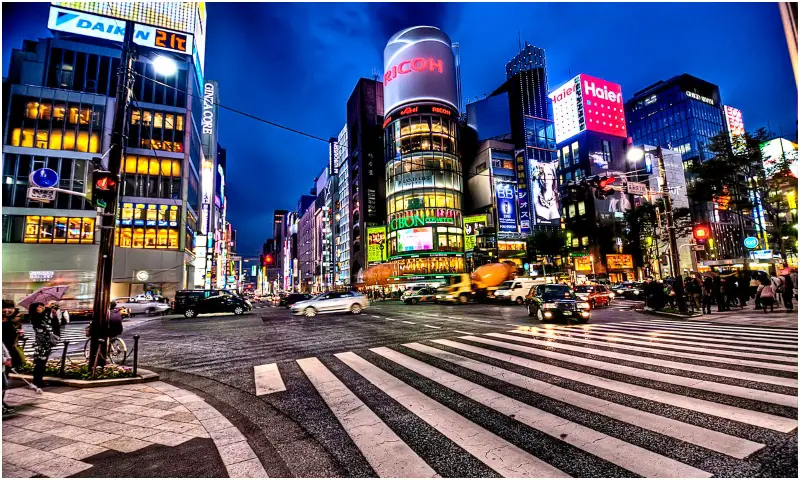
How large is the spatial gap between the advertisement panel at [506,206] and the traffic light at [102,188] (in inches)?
2479

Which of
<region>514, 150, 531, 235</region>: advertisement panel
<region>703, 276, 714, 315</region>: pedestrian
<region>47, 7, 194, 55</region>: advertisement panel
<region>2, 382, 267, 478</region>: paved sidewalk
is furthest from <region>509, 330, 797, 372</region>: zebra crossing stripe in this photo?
<region>514, 150, 531, 235</region>: advertisement panel

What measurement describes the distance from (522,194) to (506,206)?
17.3 feet

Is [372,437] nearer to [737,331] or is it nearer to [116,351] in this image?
[116,351]

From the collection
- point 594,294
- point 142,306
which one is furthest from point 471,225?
point 142,306

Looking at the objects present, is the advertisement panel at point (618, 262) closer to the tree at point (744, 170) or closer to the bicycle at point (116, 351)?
the tree at point (744, 170)

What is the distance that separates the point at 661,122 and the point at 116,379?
12974 cm

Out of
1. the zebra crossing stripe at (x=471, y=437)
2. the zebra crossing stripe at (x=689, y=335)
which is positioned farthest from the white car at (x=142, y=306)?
the zebra crossing stripe at (x=689, y=335)

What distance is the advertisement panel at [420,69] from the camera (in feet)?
221

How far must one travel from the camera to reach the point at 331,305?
23.6 metres

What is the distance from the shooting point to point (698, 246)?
20266 mm

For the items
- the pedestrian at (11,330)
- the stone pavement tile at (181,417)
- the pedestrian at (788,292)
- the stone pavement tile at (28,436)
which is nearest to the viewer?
the stone pavement tile at (28,436)

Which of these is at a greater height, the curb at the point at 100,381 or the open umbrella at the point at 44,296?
the open umbrella at the point at 44,296

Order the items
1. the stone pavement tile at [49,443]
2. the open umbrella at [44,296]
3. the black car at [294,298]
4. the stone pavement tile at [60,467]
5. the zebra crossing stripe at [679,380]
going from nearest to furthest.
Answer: the stone pavement tile at [60,467] → the stone pavement tile at [49,443] → the zebra crossing stripe at [679,380] → the open umbrella at [44,296] → the black car at [294,298]

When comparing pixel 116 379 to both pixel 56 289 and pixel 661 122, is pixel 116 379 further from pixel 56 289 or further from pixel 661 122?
pixel 661 122
